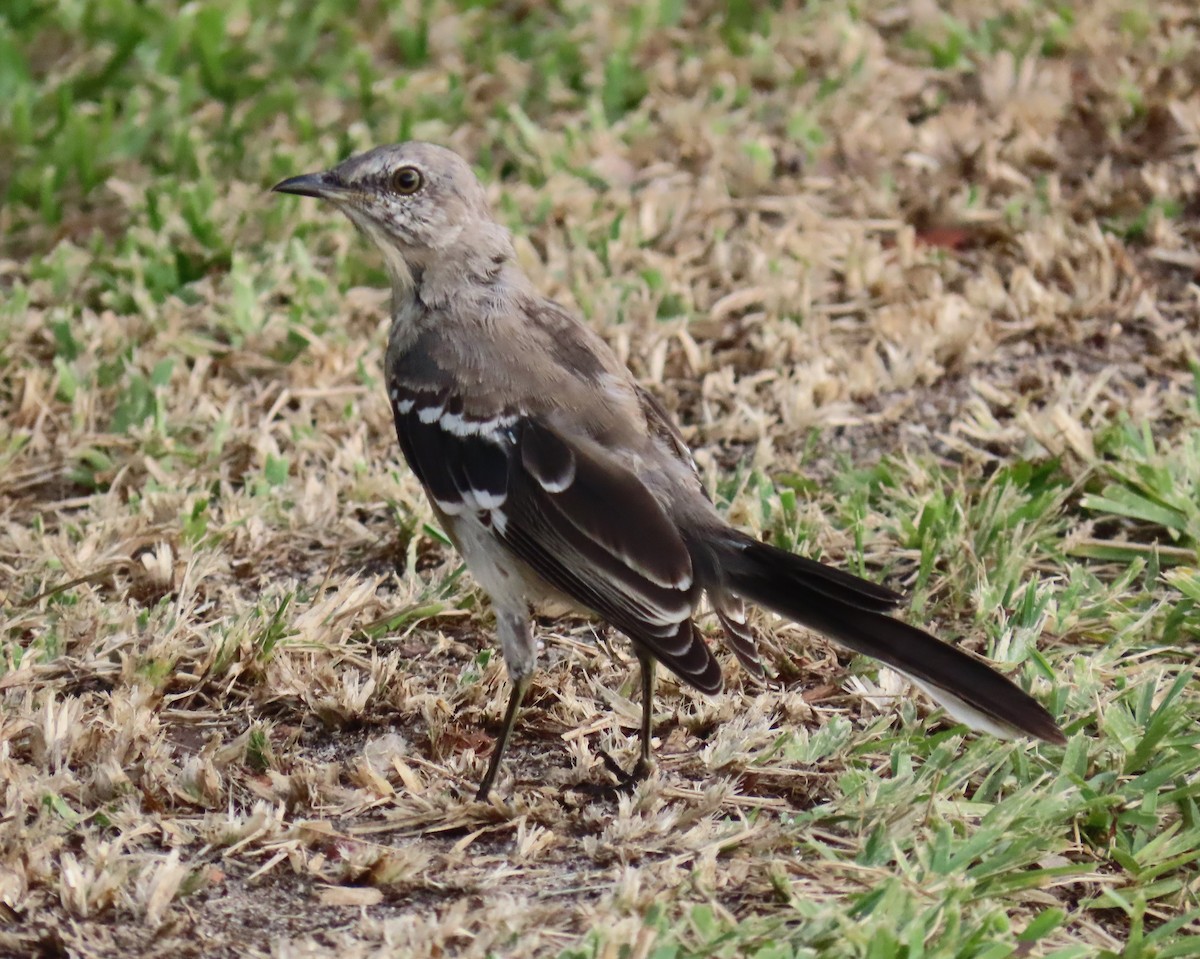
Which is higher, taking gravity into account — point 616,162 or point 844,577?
point 844,577

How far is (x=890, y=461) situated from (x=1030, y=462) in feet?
1.58

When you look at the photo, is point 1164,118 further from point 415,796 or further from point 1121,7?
point 415,796

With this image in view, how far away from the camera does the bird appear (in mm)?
3920

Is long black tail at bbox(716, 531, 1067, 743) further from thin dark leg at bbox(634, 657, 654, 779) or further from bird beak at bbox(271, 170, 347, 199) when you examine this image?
bird beak at bbox(271, 170, 347, 199)

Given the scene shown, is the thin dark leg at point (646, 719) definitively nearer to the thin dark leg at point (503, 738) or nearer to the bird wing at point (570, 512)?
the bird wing at point (570, 512)

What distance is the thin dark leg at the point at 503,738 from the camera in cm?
413

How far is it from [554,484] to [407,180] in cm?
131

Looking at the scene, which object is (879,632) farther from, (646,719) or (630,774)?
(630,774)

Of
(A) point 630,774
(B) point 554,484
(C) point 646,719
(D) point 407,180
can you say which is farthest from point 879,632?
(D) point 407,180

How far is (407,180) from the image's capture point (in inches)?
201

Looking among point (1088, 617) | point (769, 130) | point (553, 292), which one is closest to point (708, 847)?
point (1088, 617)

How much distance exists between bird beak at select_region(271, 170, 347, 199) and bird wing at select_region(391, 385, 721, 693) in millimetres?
838

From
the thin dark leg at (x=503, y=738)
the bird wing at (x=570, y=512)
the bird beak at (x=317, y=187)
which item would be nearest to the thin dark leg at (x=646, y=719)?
the bird wing at (x=570, y=512)

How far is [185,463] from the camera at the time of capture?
5840 mm
